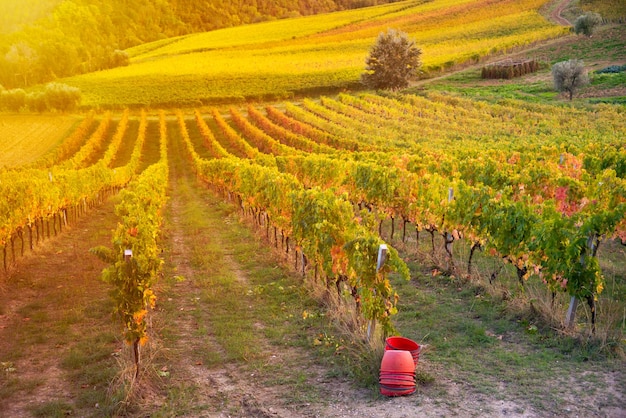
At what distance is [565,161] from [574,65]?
38080 mm

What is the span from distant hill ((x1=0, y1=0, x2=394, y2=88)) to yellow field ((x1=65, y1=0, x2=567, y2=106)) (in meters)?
Result: 10.3

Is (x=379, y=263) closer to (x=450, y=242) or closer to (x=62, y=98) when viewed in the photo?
(x=450, y=242)

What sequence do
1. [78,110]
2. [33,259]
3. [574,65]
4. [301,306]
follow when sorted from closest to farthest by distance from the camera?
[301,306] < [33,259] < [574,65] < [78,110]

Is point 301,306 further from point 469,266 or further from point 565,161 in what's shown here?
point 565,161

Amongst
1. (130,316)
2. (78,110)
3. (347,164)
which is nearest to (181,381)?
(130,316)

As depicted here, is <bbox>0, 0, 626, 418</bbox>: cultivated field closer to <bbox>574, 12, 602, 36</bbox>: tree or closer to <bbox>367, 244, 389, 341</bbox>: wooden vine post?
<bbox>367, 244, 389, 341</bbox>: wooden vine post

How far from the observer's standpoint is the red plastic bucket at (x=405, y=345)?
28.0ft

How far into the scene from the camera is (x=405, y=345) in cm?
862

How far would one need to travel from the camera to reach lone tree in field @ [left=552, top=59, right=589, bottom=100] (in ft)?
176

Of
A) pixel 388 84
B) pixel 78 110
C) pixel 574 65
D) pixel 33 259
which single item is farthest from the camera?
pixel 78 110

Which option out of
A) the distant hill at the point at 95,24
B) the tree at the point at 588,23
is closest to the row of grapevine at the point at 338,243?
the tree at the point at 588,23

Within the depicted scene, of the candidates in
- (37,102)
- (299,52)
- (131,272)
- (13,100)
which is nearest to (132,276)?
(131,272)

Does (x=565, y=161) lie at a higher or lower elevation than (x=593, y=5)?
lower

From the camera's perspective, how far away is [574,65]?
54.2m
